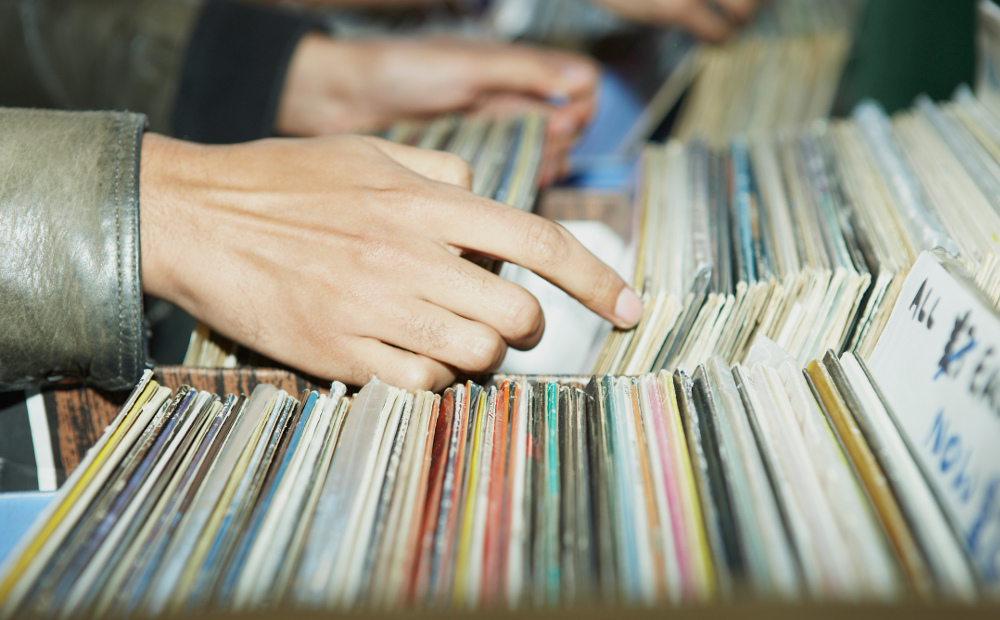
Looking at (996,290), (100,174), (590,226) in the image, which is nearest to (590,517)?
(996,290)

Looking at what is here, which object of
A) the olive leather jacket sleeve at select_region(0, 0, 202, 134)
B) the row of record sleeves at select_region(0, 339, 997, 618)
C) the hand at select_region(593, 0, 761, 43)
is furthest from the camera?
the hand at select_region(593, 0, 761, 43)

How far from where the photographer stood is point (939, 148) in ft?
2.50

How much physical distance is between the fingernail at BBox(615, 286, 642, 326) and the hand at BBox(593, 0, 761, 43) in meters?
1.10

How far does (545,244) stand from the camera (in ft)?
1.98

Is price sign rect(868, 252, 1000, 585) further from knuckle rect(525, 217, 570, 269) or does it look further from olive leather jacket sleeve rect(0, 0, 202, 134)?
olive leather jacket sleeve rect(0, 0, 202, 134)

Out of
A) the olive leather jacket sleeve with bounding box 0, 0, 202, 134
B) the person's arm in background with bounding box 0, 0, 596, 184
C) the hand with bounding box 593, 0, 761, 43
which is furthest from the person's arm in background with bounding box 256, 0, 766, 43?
the olive leather jacket sleeve with bounding box 0, 0, 202, 134

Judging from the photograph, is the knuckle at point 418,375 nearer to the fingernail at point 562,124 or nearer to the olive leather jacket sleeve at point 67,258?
the olive leather jacket sleeve at point 67,258

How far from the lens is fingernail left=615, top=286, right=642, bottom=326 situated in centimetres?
63

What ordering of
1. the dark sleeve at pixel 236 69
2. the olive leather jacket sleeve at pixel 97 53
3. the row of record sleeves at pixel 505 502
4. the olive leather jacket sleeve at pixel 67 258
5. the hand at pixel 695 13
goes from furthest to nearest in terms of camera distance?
the hand at pixel 695 13, the olive leather jacket sleeve at pixel 97 53, the dark sleeve at pixel 236 69, the olive leather jacket sleeve at pixel 67 258, the row of record sleeves at pixel 505 502

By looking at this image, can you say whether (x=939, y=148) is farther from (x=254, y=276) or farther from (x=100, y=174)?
(x=100, y=174)

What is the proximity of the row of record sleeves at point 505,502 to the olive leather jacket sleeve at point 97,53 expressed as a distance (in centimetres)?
101

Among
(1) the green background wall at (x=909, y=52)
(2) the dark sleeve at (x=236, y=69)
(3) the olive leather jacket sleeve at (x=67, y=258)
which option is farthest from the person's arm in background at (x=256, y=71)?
(1) the green background wall at (x=909, y=52)

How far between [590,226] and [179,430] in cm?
70

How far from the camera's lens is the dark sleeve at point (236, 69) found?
1.16 metres
